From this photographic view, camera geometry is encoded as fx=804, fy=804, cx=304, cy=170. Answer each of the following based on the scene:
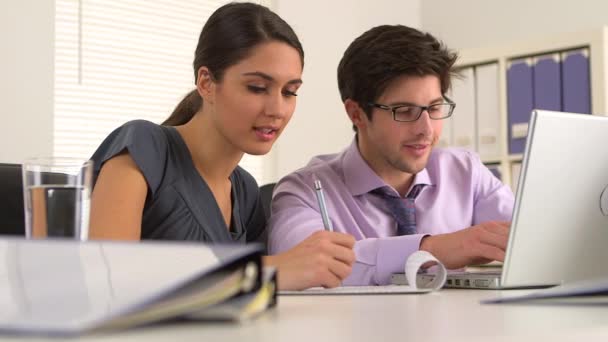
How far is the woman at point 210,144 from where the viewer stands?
153 cm

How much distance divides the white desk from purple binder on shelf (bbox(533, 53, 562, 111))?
2629 millimetres

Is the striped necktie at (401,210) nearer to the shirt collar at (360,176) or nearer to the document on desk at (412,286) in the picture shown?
the shirt collar at (360,176)

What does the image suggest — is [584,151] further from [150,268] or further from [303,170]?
[303,170]

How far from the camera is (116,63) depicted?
3678 mm

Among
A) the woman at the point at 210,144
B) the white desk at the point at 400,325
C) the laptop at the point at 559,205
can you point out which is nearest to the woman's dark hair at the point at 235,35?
the woman at the point at 210,144

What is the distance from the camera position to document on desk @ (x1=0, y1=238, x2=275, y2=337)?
0.46 m

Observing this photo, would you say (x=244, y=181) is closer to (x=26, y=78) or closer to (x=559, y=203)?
(x=559, y=203)

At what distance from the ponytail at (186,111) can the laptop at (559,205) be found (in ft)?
3.18

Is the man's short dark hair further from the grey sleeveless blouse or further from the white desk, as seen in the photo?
the white desk

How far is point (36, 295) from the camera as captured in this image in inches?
19.4

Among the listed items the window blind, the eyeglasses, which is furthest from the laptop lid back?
the window blind

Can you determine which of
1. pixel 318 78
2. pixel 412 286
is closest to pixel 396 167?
pixel 412 286

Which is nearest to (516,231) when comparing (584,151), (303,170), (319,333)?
(584,151)

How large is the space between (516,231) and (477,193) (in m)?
0.95
